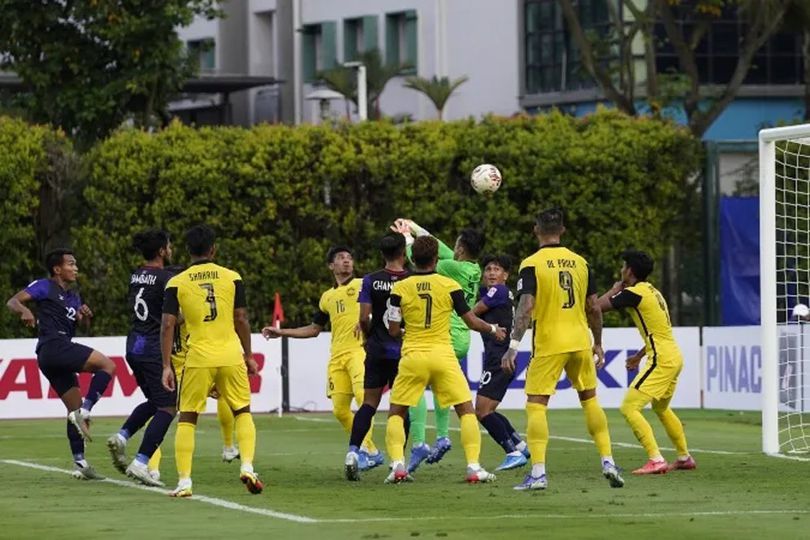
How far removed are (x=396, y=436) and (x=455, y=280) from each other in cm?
209

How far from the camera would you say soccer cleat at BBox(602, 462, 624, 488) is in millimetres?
16578

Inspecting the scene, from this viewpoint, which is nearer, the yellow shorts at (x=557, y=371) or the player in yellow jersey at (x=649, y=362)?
the yellow shorts at (x=557, y=371)

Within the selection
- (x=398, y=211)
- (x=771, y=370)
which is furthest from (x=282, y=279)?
(x=771, y=370)

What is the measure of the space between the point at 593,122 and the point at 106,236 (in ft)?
27.4

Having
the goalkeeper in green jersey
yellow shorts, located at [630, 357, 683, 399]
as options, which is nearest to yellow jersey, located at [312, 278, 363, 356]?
the goalkeeper in green jersey

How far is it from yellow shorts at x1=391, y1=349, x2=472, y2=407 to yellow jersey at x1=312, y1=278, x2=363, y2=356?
6.86 feet

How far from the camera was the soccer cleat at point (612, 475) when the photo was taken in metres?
16.6

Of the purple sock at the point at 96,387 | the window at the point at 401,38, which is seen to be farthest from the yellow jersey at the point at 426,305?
the window at the point at 401,38

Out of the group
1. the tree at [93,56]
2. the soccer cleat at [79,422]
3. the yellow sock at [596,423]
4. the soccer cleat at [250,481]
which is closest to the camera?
the soccer cleat at [250,481]

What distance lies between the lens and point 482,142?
34.2 meters

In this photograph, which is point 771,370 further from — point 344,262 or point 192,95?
point 192,95

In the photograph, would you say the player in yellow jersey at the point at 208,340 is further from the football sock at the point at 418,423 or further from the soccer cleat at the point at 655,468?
the soccer cleat at the point at 655,468

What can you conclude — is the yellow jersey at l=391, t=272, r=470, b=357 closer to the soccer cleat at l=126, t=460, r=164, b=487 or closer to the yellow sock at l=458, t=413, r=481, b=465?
the yellow sock at l=458, t=413, r=481, b=465

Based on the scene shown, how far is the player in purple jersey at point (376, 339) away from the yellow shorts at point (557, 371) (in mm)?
1437
